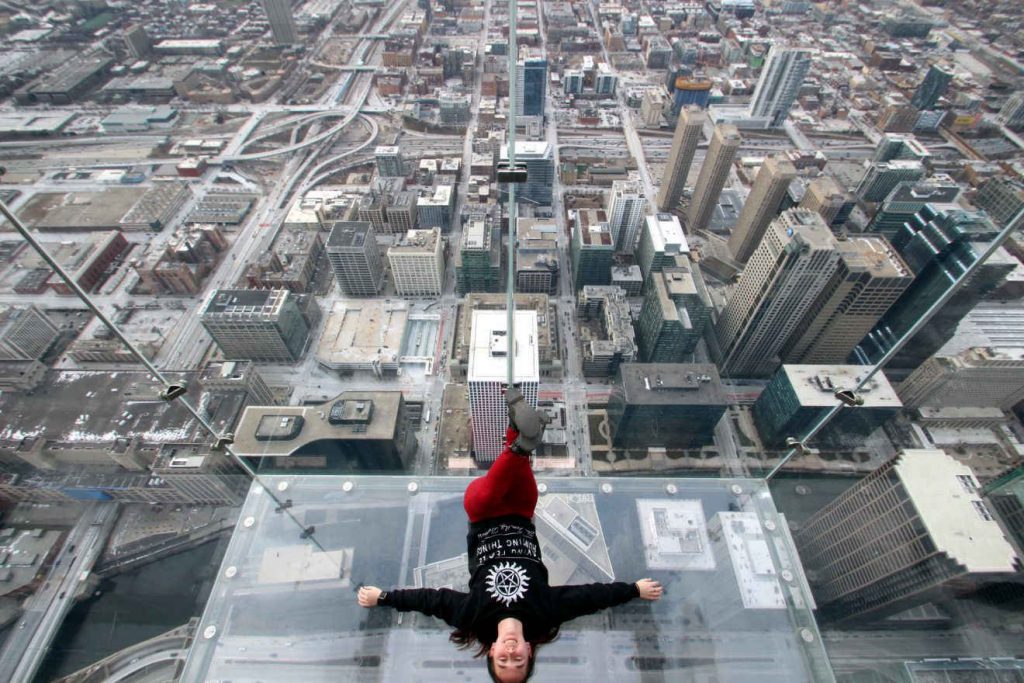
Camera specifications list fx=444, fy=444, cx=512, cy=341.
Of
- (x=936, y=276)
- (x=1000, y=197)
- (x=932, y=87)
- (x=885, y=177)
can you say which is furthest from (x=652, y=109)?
(x=936, y=276)

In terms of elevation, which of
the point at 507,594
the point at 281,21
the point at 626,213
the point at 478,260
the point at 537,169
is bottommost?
the point at 478,260

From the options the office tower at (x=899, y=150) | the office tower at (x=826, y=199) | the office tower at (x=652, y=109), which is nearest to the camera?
the office tower at (x=826, y=199)

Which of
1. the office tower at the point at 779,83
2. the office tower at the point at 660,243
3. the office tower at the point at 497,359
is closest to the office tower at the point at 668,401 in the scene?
the office tower at the point at 497,359

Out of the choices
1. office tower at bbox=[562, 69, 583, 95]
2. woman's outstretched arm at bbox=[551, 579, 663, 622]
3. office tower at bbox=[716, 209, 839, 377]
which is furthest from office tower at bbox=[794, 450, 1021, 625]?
office tower at bbox=[562, 69, 583, 95]

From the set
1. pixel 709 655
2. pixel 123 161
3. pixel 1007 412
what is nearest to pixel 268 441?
pixel 709 655

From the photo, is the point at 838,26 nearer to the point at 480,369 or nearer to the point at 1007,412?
the point at 1007,412

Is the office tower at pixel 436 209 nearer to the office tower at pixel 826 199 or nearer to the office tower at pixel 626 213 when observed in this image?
the office tower at pixel 626 213

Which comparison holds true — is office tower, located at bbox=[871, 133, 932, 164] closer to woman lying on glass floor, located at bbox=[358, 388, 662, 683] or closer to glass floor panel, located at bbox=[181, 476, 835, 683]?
glass floor panel, located at bbox=[181, 476, 835, 683]

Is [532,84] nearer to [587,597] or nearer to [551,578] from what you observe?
[551,578]
